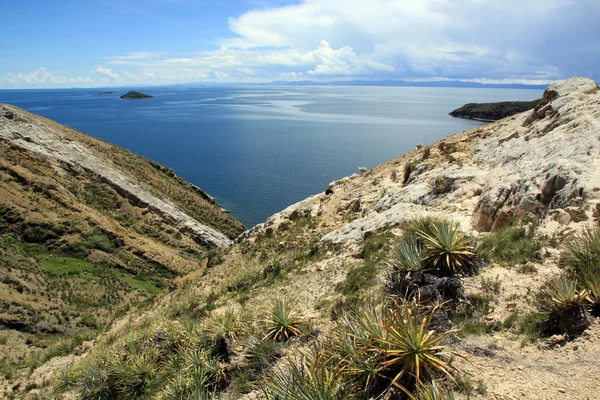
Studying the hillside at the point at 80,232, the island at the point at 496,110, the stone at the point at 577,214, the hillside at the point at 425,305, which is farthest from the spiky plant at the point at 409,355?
the island at the point at 496,110

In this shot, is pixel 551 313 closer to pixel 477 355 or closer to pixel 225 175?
pixel 477 355

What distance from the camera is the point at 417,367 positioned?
5137mm

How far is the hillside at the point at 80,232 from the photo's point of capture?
2175 centimetres

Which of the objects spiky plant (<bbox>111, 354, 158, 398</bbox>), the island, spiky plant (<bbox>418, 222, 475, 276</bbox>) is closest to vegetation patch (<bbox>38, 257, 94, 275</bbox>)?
spiky plant (<bbox>111, 354, 158, 398</bbox>)

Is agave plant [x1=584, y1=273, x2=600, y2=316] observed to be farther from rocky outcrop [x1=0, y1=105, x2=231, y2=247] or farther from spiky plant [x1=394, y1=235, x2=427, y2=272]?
rocky outcrop [x1=0, y1=105, x2=231, y2=247]

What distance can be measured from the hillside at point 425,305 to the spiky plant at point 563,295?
3cm

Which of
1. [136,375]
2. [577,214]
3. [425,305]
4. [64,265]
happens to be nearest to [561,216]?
[577,214]

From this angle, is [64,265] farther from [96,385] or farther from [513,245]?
[513,245]

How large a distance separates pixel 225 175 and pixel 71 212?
1442 inches

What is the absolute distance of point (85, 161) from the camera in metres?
40.6

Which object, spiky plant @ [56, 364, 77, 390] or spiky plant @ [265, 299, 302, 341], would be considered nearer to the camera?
spiky plant @ [265, 299, 302, 341]

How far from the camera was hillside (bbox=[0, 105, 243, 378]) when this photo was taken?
21.8 meters

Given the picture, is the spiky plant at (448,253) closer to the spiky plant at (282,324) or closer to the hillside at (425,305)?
the hillside at (425,305)

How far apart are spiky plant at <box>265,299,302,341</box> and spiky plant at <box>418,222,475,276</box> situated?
10.8 feet
